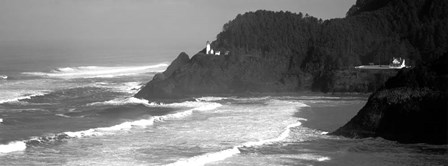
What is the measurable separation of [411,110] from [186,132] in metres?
10.7

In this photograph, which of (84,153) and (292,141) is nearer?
(84,153)

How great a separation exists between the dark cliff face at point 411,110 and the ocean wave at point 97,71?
162 ft

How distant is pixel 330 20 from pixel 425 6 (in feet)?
26.1

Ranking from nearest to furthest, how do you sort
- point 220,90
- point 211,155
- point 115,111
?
1. point 211,155
2. point 115,111
3. point 220,90

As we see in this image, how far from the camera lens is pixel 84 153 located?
34281 mm

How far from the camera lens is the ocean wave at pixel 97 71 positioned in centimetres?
8481

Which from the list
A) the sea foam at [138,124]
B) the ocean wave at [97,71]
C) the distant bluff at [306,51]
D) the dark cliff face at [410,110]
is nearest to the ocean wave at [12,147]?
the sea foam at [138,124]

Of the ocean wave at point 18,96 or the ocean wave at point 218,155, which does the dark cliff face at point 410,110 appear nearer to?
the ocean wave at point 218,155

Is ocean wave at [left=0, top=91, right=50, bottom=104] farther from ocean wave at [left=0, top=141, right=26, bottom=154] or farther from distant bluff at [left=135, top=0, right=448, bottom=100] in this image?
ocean wave at [left=0, top=141, right=26, bottom=154]

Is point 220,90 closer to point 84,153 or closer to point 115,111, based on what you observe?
point 115,111

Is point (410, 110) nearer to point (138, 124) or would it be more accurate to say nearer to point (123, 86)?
point (138, 124)

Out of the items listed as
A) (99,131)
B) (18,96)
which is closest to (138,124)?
(99,131)

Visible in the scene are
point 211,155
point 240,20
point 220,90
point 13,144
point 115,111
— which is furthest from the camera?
point 240,20

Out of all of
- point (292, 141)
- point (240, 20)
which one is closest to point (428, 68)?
point (292, 141)
